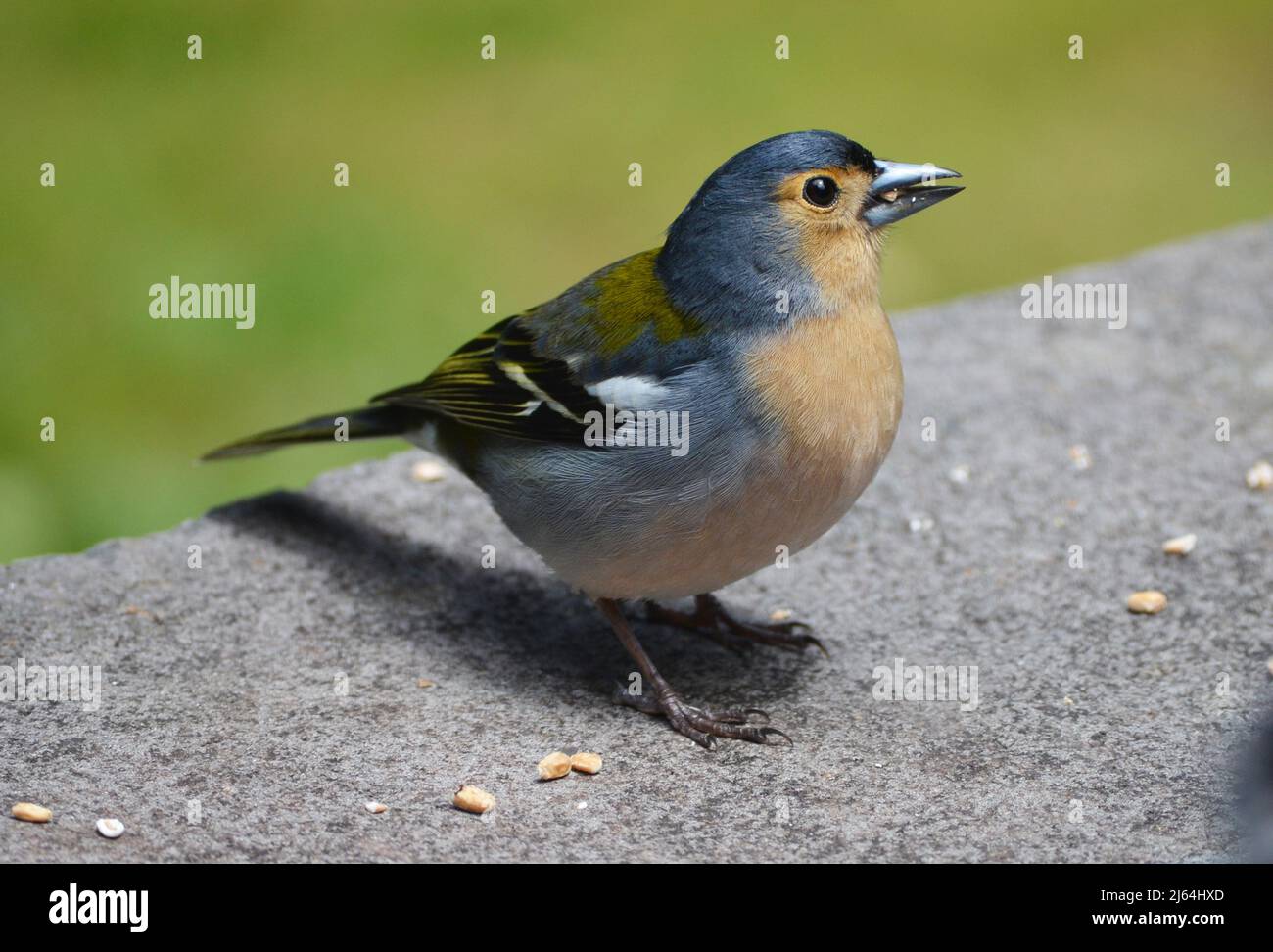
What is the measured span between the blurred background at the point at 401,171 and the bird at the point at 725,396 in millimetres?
3305

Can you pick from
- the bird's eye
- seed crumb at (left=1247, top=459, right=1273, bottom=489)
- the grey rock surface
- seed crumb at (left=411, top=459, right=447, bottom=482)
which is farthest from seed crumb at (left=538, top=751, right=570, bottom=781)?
seed crumb at (left=1247, top=459, right=1273, bottom=489)

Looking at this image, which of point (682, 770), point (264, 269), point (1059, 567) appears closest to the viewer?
point (682, 770)

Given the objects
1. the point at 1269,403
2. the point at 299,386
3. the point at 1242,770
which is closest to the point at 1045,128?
the point at 1269,403

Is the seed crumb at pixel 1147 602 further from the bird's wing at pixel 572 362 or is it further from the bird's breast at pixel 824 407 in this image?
the bird's wing at pixel 572 362

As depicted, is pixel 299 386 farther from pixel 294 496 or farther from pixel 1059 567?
pixel 1059 567

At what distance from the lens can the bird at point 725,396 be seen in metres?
3.85

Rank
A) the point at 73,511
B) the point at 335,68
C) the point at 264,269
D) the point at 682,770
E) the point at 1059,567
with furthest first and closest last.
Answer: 1. the point at 335,68
2. the point at 264,269
3. the point at 73,511
4. the point at 1059,567
5. the point at 682,770

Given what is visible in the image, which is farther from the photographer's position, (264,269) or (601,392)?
(264,269)

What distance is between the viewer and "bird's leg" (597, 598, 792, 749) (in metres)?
4.06

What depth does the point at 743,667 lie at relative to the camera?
4.50 metres

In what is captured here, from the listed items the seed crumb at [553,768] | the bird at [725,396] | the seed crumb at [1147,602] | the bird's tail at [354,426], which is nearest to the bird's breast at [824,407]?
the bird at [725,396]

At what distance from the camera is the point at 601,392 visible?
4070mm

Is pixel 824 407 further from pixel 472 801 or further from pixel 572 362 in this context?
pixel 472 801

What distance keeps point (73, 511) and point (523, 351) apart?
3253 mm
